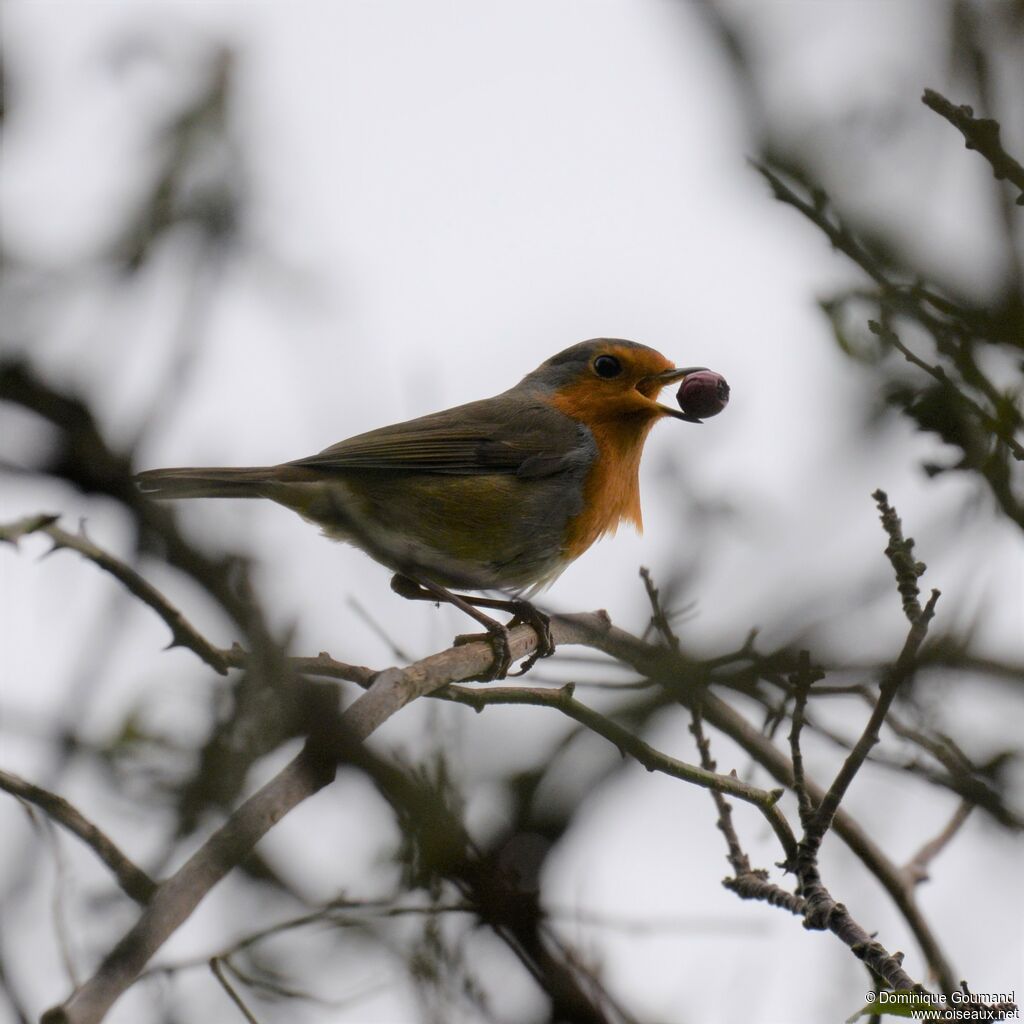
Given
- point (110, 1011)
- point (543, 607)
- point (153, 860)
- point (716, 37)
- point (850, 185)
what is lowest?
point (110, 1011)

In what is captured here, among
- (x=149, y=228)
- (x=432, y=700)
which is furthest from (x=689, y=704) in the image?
(x=149, y=228)

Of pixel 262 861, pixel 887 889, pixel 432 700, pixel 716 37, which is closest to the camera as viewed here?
pixel 262 861

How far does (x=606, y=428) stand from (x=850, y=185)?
263cm

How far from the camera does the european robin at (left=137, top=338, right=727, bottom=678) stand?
209 inches

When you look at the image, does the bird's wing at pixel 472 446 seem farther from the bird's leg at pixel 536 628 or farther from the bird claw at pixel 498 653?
the bird claw at pixel 498 653

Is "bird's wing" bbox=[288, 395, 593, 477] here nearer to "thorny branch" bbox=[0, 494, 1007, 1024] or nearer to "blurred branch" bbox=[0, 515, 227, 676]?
"thorny branch" bbox=[0, 494, 1007, 1024]

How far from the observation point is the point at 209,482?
4.79 m

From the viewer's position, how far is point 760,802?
3.17 meters

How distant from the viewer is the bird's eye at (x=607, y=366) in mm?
→ 6418

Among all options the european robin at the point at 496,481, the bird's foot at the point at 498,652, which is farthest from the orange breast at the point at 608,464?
the bird's foot at the point at 498,652

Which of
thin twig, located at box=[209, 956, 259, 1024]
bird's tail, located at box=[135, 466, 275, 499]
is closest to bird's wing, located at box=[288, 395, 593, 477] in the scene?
bird's tail, located at box=[135, 466, 275, 499]

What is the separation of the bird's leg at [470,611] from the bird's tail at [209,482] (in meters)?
0.75

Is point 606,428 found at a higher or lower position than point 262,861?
higher

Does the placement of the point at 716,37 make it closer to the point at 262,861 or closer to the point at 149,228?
the point at 149,228
